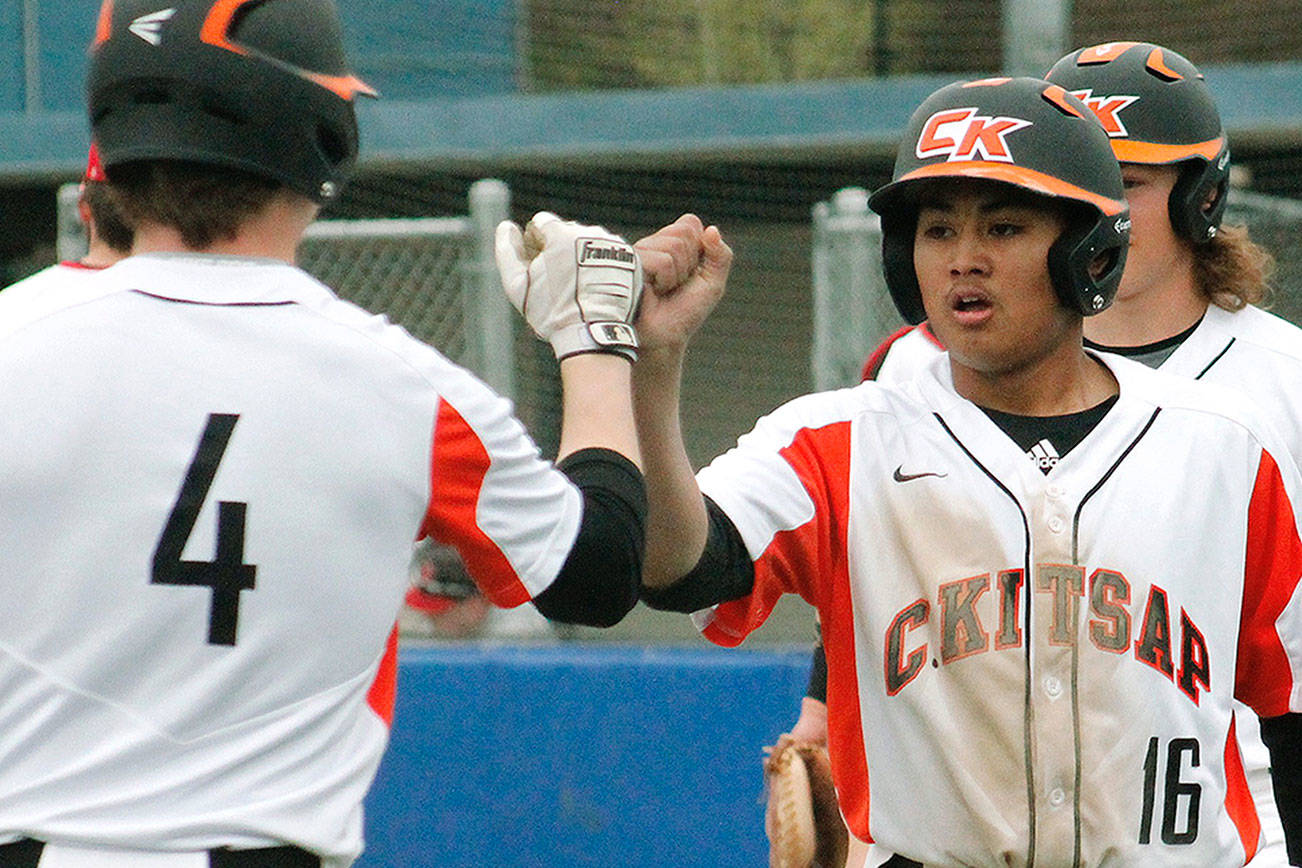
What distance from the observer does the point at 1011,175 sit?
2.83m

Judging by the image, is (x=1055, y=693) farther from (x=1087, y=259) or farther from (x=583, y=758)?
(x=583, y=758)

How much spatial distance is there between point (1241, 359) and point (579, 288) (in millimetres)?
1705

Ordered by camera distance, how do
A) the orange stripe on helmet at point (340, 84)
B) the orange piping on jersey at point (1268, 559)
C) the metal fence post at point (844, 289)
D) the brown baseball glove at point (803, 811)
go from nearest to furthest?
1. the orange stripe on helmet at point (340, 84)
2. the orange piping on jersey at point (1268, 559)
3. the brown baseball glove at point (803, 811)
4. the metal fence post at point (844, 289)

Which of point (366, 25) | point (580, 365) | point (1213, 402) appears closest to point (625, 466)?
point (580, 365)

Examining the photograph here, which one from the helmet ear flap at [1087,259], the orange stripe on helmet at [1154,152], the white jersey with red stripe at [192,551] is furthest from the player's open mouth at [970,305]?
the white jersey with red stripe at [192,551]

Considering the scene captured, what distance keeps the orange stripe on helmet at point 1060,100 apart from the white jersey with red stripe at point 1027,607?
513 millimetres

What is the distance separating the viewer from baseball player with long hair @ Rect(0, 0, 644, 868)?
2107 mm

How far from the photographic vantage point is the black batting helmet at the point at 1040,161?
9.41ft

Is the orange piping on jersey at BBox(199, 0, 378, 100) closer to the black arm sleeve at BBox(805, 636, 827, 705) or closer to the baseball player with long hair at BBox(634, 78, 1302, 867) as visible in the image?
the baseball player with long hair at BBox(634, 78, 1302, 867)

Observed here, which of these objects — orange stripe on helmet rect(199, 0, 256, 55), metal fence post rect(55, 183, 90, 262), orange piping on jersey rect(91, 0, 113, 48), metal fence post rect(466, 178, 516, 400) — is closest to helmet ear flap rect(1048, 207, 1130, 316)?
orange stripe on helmet rect(199, 0, 256, 55)

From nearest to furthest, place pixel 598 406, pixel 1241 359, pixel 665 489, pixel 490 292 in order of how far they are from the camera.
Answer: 1. pixel 598 406
2. pixel 665 489
3. pixel 1241 359
4. pixel 490 292

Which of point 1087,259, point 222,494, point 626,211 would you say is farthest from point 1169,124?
point 626,211

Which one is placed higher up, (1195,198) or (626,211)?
(1195,198)

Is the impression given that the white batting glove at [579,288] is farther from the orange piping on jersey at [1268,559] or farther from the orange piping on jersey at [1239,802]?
the orange piping on jersey at [1239,802]
